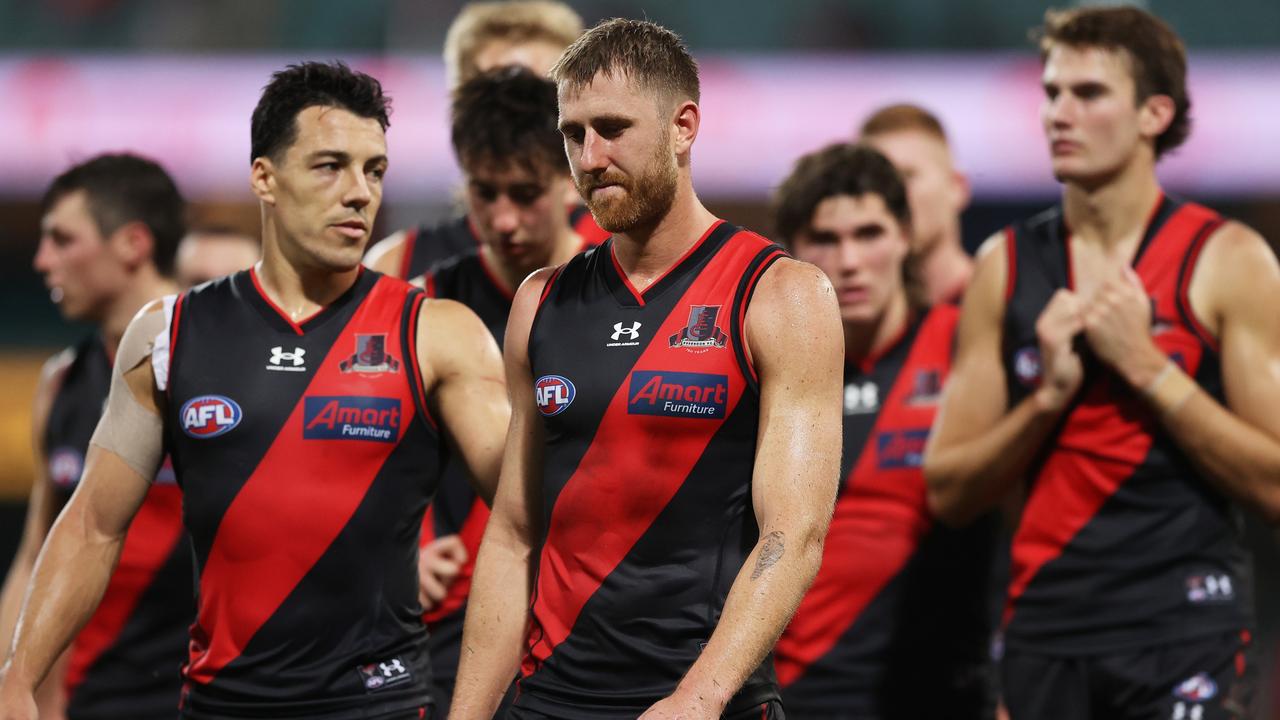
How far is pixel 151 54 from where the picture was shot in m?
14.8

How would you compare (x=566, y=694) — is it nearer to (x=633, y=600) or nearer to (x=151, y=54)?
(x=633, y=600)

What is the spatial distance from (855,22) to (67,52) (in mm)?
7020

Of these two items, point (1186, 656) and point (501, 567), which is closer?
point (501, 567)

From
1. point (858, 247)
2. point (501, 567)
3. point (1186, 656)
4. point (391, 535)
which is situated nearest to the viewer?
point (501, 567)

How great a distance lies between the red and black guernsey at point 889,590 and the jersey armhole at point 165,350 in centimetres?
257

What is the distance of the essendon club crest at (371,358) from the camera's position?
4.75 meters

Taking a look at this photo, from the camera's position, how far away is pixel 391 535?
15.6 feet

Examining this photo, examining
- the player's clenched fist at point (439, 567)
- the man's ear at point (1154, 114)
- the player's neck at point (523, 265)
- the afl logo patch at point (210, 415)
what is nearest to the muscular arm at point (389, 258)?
the player's neck at point (523, 265)

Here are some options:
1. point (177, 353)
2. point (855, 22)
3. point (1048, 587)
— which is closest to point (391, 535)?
point (177, 353)

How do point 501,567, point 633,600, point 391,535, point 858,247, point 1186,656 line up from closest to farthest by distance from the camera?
point 633,600, point 501,567, point 391,535, point 1186,656, point 858,247

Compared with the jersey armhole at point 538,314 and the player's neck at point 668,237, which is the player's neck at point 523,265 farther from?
the player's neck at point 668,237

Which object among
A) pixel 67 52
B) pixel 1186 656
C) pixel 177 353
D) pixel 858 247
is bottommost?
pixel 1186 656

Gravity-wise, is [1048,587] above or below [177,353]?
below

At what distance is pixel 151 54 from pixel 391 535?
1118 cm
